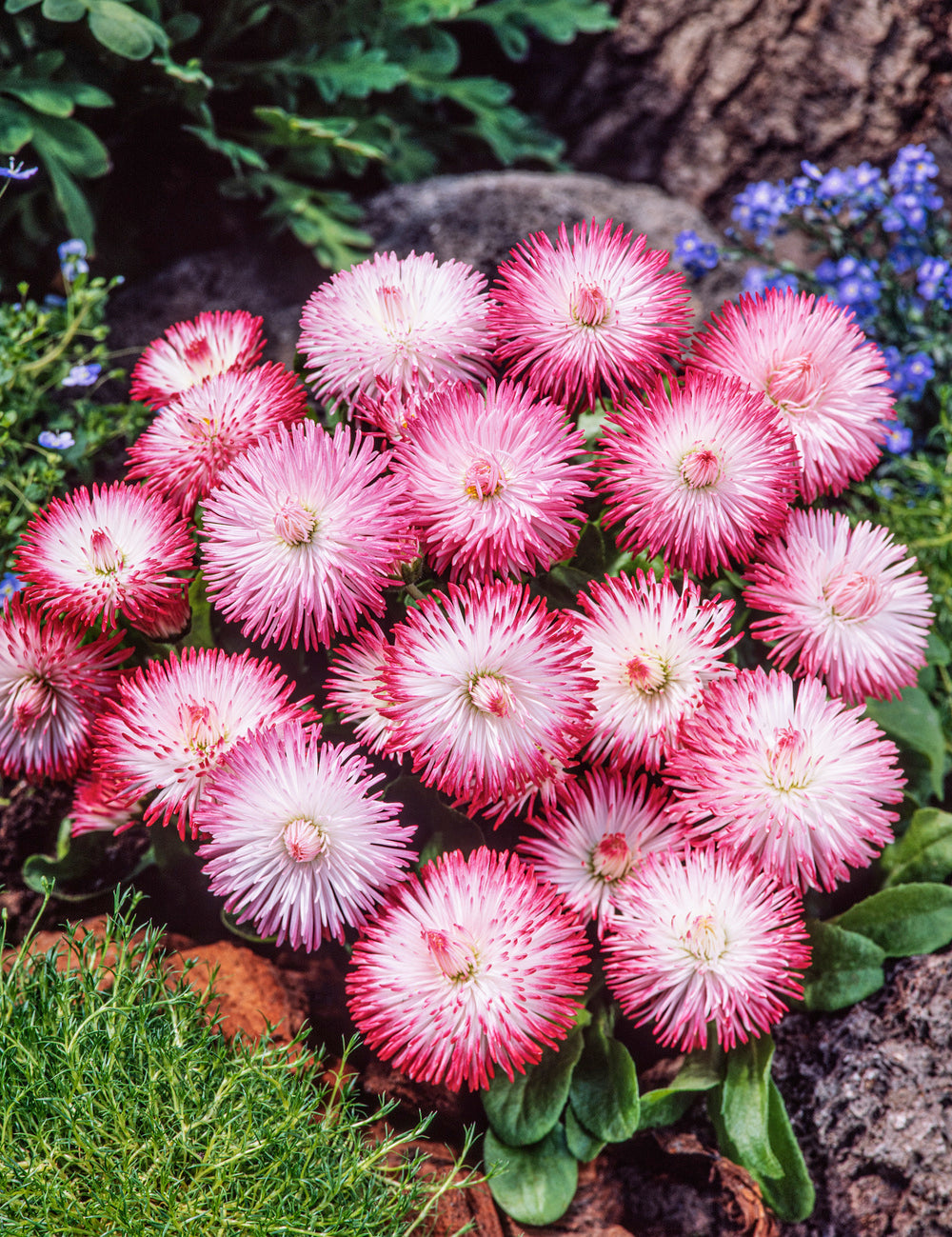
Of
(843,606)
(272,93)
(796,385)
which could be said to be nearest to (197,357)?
(796,385)

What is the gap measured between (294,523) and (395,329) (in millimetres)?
310

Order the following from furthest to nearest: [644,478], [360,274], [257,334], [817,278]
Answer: [817,278] < [257,334] < [360,274] < [644,478]

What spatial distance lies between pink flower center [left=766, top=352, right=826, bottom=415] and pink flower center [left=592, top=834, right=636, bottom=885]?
560 millimetres

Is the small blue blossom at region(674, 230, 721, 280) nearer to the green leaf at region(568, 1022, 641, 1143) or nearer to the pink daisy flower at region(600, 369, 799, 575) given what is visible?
the pink daisy flower at region(600, 369, 799, 575)

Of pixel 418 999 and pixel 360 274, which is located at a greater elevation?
pixel 360 274

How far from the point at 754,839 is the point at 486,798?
29cm

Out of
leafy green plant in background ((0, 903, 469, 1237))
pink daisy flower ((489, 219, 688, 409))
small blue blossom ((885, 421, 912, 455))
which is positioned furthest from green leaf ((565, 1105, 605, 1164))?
small blue blossom ((885, 421, 912, 455))

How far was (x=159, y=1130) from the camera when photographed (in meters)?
1.09

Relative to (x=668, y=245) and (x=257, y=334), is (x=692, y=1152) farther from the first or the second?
(x=668, y=245)

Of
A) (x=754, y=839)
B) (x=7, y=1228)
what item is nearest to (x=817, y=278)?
(x=754, y=839)

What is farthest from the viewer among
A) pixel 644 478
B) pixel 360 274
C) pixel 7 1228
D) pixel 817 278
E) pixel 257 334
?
pixel 817 278

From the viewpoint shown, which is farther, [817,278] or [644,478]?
[817,278]

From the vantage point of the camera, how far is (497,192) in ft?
7.24

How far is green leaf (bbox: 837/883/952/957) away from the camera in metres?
1.33
